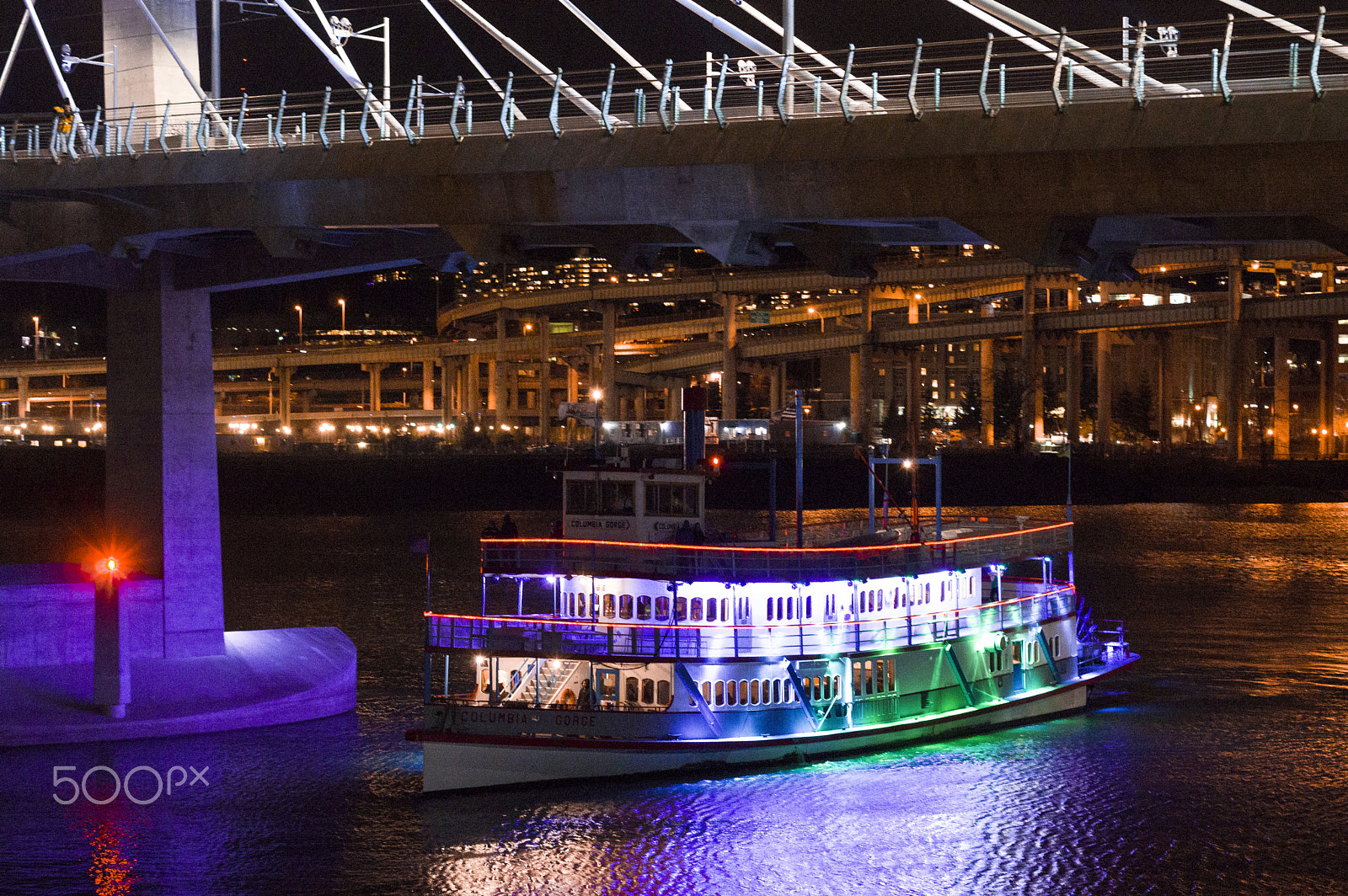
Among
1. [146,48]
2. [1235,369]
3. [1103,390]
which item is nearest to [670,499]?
[146,48]

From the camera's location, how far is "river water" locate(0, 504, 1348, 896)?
1905 cm

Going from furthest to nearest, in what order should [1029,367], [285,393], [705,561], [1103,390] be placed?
1. [285,393]
2. [1103,390]
3. [1029,367]
4. [705,561]

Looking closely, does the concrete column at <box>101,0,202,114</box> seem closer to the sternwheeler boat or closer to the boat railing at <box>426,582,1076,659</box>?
the sternwheeler boat

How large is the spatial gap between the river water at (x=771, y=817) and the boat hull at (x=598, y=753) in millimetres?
287

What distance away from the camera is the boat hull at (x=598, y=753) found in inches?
867

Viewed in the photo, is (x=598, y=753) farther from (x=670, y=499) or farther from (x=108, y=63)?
(x=108, y=63)

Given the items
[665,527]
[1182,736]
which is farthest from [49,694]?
[1182,736]

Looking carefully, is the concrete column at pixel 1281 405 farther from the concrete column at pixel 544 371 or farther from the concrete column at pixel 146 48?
the concrete column at pixel 146 48

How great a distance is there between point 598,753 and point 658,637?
6.97 feet

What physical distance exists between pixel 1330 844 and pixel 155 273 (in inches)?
906

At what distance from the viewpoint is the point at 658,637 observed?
23.1 meters

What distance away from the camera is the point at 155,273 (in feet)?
89.0

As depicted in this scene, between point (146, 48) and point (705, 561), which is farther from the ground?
point (146, 48)

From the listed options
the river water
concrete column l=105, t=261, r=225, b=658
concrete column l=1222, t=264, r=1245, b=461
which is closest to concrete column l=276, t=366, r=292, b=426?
concrete column l=1222, t=264, r=1245, b=461
